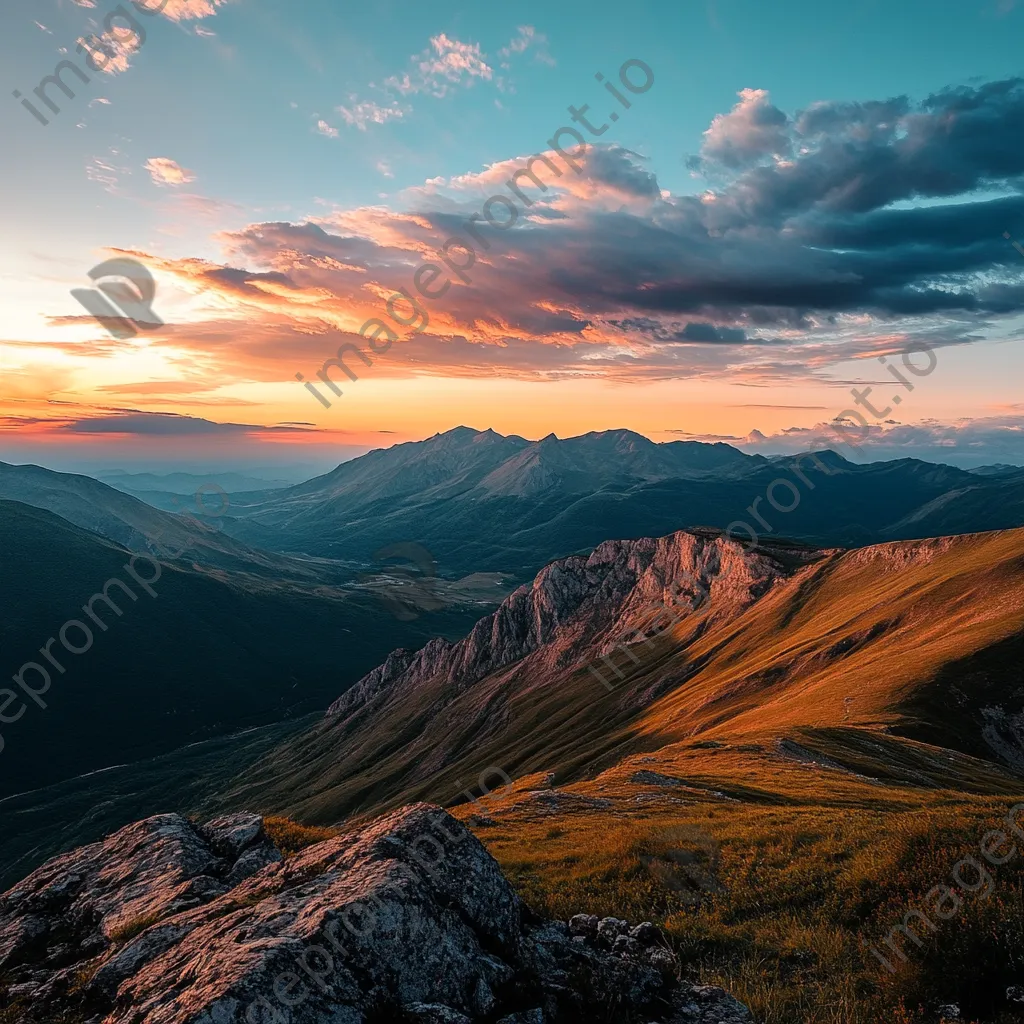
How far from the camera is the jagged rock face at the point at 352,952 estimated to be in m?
8.76

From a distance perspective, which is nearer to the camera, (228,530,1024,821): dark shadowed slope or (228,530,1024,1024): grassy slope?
(228,530,1024,1024): grassy slope

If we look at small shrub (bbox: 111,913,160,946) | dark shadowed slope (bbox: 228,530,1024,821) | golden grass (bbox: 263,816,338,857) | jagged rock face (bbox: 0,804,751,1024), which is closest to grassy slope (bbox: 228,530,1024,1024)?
dark shadowed slope (bbox: 228,530,1024,821)

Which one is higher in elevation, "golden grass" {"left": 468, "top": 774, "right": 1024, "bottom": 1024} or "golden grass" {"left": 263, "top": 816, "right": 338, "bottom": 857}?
"golden grass" {"left": 468, "top": 774, "right": 1024, "bottom": 1024}

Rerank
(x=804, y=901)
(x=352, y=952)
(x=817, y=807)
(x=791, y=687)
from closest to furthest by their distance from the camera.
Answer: (x=352, y=952), (x=804, y=901), (x=817, y=807), (x=791, y=687)

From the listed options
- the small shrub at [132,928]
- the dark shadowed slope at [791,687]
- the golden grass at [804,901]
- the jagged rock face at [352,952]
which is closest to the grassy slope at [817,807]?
the golden grass at [804,901]

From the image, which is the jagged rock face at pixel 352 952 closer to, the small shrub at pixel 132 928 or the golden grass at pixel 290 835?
the small shrub at pixel 132 928

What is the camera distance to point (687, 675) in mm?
140250

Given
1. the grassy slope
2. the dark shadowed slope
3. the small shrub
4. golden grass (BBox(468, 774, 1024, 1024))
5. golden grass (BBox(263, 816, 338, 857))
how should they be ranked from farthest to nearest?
the dark shadowed slope → golden grass (BBox(263, 816, 338, 857)) → the small shrub → the grassy slope → golden grass (BBox(468, 774, 1024, 1024))

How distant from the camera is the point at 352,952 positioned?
9.30 metres

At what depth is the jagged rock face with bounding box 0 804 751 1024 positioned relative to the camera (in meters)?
8.76

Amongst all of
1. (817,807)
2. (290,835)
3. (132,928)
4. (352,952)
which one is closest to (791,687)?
(817,807)

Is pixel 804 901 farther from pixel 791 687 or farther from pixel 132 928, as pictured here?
pixel 791 687

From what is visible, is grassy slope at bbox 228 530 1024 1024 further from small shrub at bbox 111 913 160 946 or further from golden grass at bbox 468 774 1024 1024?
small shrub at bbox 111 913 160 946

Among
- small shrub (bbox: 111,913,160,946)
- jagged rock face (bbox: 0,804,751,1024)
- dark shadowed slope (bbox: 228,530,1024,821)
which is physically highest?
jagged rock face (bbox: 0,804,751,1024)
